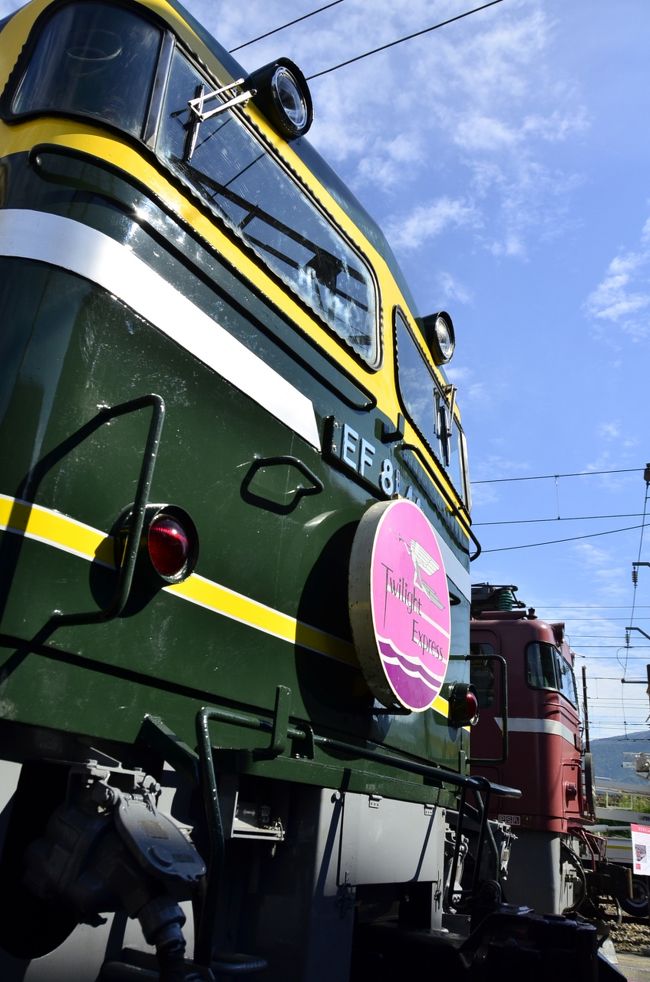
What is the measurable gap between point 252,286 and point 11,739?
5.20 feet

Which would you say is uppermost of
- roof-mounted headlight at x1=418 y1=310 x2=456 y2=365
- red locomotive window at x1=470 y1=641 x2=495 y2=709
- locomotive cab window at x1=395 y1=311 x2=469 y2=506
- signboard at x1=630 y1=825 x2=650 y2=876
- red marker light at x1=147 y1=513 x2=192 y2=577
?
roof-mounted headlight at x1=418 y1=310 x2=456 y2=365

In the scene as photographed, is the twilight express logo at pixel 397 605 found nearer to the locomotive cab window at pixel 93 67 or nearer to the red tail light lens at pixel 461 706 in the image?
the red tail light lens at pixel 461 706

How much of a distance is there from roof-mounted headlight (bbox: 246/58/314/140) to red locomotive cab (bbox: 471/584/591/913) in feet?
21.2

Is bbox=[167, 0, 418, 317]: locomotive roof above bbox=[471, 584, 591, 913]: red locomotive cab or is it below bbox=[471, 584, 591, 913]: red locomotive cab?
above

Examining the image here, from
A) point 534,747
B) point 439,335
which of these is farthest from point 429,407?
point 534,747

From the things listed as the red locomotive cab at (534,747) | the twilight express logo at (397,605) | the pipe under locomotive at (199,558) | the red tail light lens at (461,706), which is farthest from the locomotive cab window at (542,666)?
the twilight express logo at (397,605)

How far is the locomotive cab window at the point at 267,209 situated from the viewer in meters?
2.46

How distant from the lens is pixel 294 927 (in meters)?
2.38

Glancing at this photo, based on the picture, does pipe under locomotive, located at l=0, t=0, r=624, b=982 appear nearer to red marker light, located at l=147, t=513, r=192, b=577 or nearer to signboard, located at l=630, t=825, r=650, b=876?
red marker light, located at l=147, t=513, r=192, b=577

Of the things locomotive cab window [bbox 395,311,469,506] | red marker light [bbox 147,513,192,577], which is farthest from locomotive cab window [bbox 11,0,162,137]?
locomotive cab window [bbox 395,311,469,506]

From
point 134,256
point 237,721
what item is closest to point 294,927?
point 237,721

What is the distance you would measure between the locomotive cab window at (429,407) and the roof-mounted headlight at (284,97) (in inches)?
46.7

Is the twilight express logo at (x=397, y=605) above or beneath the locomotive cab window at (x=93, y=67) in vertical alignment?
beneath

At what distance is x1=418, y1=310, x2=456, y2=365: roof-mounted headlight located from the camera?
4.62 m
